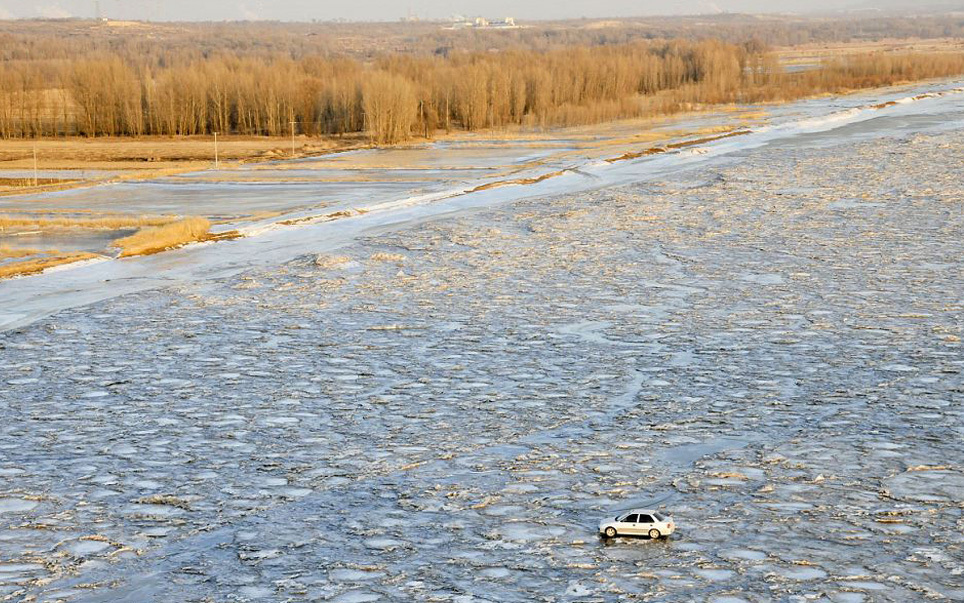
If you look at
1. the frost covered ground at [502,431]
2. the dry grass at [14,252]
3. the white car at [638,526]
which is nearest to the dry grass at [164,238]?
the dry grass at [14,252]

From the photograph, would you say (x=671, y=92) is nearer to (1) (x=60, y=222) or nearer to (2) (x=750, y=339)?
(1) (x=60, y=222)

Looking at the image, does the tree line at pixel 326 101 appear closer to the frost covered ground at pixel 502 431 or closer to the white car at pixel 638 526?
the frost covered ground at pixel 502 431

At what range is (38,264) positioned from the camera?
61.5 ft

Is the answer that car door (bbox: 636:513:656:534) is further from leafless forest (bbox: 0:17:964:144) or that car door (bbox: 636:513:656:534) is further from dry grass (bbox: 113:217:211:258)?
leafless forest (bbox: 0:17:964:144)

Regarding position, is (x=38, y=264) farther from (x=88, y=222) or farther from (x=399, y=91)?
(x=399, y=91)

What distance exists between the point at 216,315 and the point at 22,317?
2.59 meters

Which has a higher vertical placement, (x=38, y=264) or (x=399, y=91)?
(x=399, y=91)

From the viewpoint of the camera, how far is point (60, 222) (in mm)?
24594

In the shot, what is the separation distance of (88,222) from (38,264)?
5847 mm

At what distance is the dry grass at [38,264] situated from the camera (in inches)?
709

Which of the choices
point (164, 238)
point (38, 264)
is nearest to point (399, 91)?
point (164, 238)

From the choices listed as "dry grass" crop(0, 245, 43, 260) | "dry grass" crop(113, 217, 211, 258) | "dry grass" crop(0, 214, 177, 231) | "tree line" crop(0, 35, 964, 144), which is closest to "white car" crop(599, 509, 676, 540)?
"dry grass" crop(113, 217, 211, 258)

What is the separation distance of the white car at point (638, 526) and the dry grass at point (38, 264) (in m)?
13.5

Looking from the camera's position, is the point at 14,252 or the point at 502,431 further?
the point at 14,252
